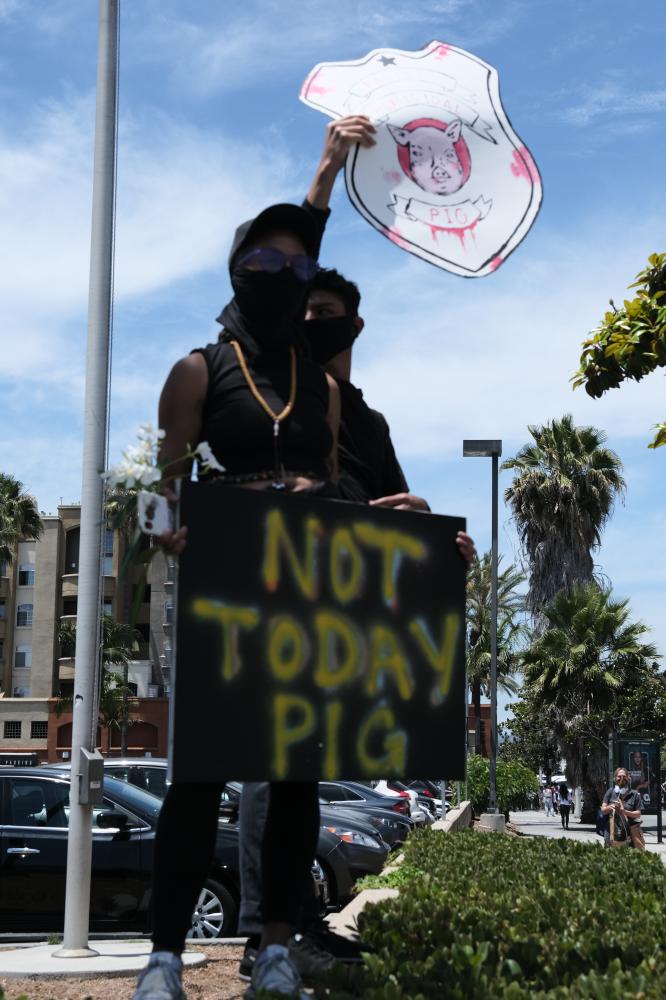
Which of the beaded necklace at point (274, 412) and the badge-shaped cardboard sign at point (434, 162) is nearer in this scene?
the beaded necklace at point (274, 412)

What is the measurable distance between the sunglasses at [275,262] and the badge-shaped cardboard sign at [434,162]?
285 millimetres

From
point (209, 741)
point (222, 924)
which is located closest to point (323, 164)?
point (209, 741)

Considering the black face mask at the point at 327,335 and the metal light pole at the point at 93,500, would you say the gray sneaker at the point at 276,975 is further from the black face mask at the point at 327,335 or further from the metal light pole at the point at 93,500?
the metal light pole at the point at 93,500

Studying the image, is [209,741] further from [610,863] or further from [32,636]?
[32,636]

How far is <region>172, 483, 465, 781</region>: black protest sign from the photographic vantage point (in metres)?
2.85

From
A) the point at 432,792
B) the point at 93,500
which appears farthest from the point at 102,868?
the point at 432,792

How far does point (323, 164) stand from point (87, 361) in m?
4.23

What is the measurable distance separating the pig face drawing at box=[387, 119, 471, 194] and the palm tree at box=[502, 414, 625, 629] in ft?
129

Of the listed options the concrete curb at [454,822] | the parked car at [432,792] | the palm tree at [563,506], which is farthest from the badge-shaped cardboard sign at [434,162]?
the palm tree at [563,506]

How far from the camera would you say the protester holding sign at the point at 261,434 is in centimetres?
297

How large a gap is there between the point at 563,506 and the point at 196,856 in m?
40.6

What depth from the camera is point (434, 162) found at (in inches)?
139

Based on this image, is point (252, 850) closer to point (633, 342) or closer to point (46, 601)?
point (633, 342)

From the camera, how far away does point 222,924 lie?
8.88 m
